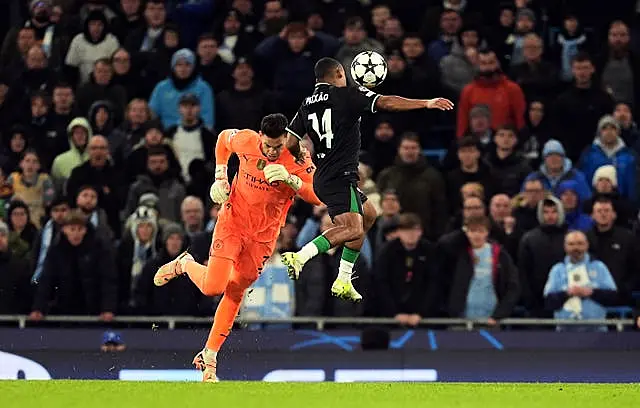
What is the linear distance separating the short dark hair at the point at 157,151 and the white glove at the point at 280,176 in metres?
4.82

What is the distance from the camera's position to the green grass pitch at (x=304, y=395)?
13.5 metres

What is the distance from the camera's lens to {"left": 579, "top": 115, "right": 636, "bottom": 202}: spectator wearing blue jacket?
20219 millimetres

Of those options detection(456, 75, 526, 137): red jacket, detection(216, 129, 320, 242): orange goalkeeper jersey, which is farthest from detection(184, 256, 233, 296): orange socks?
detection(456, 75, 526, 137): red jacket

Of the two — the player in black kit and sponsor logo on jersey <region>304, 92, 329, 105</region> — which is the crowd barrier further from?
sponsor logo on jersey <region>304, 92, 329, 105</region>

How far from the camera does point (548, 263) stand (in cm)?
1870

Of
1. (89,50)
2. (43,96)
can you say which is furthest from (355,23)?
(43,96)

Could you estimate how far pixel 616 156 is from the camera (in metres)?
20.3

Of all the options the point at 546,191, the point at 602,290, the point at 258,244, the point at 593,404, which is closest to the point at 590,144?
the point at 546,191

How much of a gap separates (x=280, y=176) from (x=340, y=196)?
57cm

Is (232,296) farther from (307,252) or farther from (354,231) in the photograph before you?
(354,231)

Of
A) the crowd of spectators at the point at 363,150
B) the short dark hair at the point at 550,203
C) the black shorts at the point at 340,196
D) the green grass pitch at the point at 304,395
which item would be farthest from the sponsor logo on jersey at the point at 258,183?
the short dark hair at the point at 550,203

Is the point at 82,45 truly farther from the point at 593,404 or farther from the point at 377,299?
the point at 593,404

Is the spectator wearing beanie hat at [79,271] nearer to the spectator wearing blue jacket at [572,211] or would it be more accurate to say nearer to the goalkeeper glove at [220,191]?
the goalkeeper glove at [220,191]

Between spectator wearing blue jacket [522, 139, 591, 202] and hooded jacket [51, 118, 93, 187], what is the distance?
17.5ft
